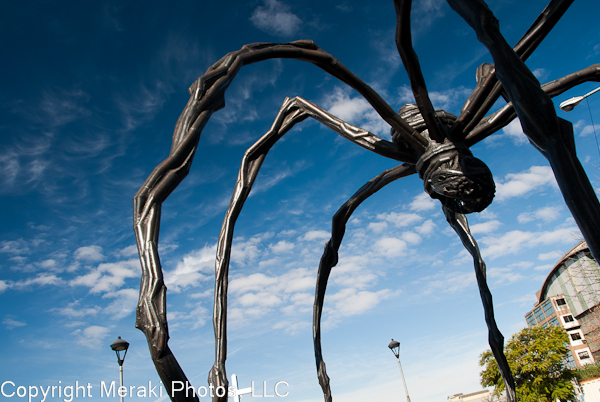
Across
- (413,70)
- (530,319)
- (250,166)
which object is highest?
(413,70)

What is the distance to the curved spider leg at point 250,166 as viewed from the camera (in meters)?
2.92

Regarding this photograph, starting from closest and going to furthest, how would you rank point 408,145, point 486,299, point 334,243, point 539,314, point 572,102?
point 408,145 → point 486,299 → point 334,243 → point 572,102 → point 539,314

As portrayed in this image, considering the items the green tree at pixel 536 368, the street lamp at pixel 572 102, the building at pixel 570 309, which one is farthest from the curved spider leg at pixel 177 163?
the building at pixel 570 309

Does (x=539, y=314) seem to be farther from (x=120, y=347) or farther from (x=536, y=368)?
(x=120, y=347)

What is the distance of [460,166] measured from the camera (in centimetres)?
436

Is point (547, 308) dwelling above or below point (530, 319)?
above

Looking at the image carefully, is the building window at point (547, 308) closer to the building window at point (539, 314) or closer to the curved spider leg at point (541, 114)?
the building window at point (539, 314)

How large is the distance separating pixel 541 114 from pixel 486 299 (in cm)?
353

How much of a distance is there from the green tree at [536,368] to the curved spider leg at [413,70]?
1022 inches

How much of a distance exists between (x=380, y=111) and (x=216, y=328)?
2902 mm

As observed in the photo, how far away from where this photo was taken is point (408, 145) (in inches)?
194

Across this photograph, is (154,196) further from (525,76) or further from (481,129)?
(481,129)

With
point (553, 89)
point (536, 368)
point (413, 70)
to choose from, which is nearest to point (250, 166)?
point (413, 70)

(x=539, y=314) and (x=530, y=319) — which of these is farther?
(x=530, y=319)
